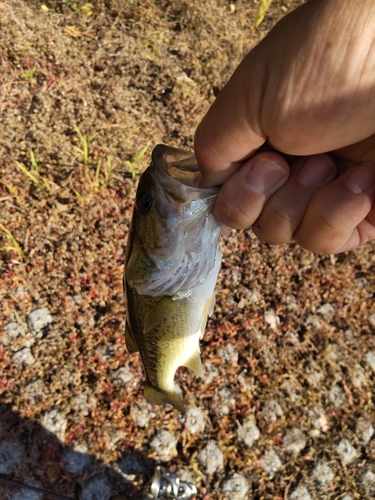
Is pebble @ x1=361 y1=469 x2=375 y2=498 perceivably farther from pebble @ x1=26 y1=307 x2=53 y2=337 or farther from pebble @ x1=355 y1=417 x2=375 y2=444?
pebble @ x1=26 y1=307 x2=53 y2=337

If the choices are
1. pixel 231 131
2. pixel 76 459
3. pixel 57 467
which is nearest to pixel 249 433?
pixel 76 459

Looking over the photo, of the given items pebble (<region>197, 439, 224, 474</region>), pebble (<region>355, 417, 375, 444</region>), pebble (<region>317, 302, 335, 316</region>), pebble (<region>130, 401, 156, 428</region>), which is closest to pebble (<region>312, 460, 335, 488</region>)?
pebble (<region>355, 417, 375, 444</region>)

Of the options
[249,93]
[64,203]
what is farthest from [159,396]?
[64,203]

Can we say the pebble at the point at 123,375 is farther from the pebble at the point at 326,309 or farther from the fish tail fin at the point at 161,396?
the pebble at the point at 326,309

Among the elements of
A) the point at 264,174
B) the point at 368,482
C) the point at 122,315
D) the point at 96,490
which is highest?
the point at 264,174

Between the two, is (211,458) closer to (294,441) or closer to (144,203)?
(294,441)
